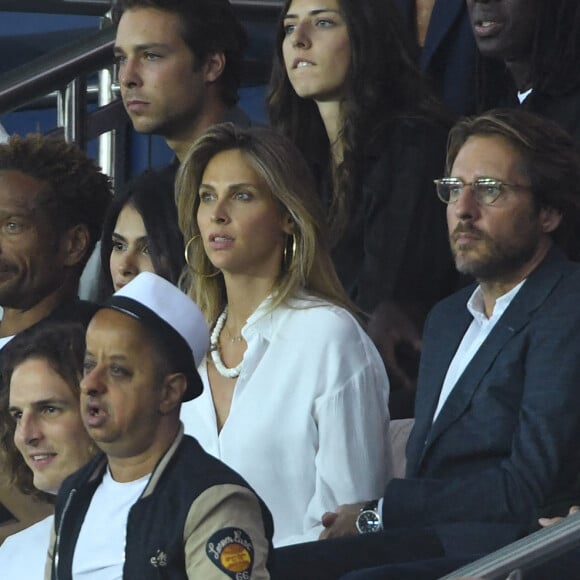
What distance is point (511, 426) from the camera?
4.49 m

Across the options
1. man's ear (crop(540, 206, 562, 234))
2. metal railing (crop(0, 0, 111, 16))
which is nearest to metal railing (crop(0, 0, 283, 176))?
metal railing (crop(0, 0, 111, 16))

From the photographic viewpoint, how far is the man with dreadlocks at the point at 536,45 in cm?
559

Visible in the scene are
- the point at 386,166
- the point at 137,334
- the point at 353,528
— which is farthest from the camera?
the point at 386,166

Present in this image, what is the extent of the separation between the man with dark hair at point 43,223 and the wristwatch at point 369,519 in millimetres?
1288

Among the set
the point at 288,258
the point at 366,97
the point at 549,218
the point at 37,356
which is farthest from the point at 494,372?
the point at 366,97

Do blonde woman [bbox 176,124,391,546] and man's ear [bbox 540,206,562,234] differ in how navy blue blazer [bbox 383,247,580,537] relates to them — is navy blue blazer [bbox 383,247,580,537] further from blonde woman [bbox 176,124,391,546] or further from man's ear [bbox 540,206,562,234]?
blonde woman [bbox 176,124,391,546]

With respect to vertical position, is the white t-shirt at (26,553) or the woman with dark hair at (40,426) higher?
the woman with dark hair at (40,426)

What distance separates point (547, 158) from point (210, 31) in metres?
1.54

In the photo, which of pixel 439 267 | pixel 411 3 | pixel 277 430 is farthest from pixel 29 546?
pixel 411 3

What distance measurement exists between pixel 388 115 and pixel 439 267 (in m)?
0.44

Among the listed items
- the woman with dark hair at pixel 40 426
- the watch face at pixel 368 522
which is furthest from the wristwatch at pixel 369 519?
the woman with dark hair at pixel 40 426

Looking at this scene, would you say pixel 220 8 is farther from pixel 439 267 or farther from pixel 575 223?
pixel 575 223

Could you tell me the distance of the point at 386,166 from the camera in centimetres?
539

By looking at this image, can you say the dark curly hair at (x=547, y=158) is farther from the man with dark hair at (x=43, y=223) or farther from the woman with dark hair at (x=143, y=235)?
the man with dark hair at (x=43, y=223)
